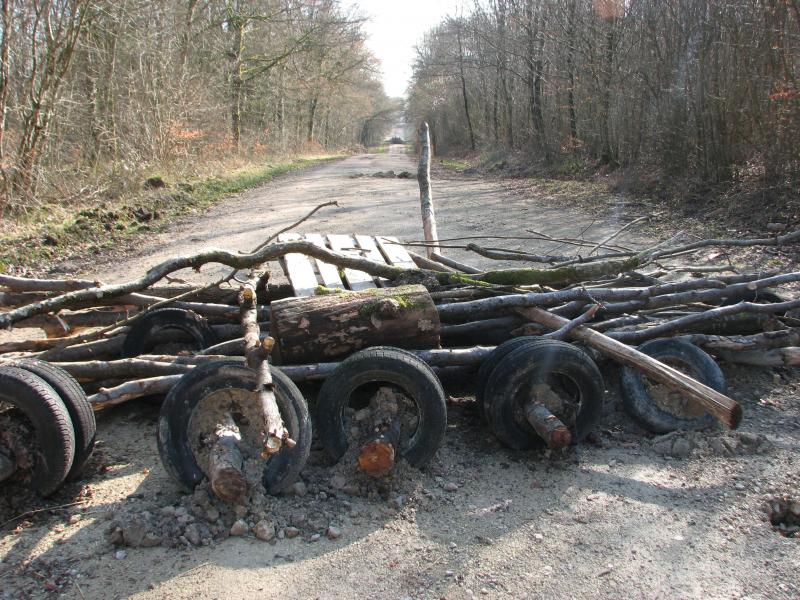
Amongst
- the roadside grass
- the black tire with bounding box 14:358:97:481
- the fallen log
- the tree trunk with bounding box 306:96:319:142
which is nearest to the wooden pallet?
the black tire with bounding box 14:358:97:481

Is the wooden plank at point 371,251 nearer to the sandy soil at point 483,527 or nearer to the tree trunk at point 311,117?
the sandy soil at point 483,527

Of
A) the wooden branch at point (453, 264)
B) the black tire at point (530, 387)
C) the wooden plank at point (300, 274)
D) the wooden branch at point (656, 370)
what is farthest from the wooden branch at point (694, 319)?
the wooden plank at point (300, 274)

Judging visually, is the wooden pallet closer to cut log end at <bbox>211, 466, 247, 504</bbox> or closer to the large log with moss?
the large log with moss

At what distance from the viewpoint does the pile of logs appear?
3916 mm

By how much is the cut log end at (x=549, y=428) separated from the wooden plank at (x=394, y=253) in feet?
7.40

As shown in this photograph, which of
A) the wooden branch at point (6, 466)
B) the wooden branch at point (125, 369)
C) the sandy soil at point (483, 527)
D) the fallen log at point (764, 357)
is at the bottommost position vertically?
the sandy soil at point (483, 527)

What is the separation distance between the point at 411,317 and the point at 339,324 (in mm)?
479

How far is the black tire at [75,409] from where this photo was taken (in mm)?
3244

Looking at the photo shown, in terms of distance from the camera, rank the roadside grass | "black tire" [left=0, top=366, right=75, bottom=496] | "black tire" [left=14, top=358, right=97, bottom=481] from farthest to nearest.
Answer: the roadside grass
"black tire" [left=14, top=358, right=97, bottom=481]
"black tire" [left=0, top=366, right=75, bottom=496]

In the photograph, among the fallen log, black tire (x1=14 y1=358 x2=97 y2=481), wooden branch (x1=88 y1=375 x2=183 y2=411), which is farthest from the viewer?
the fallen log

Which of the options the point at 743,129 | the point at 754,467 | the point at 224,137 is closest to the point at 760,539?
the point at 754,467

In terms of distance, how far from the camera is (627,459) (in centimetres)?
368

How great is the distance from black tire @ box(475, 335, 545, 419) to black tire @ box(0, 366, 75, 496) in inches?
90.3

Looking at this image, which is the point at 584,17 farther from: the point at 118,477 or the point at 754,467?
the point at 118,477
